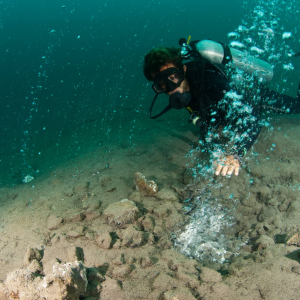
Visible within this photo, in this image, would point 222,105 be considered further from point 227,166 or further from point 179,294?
point 179,294

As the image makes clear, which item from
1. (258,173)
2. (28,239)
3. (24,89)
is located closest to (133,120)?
(258,173)

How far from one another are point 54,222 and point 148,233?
4.28 feet

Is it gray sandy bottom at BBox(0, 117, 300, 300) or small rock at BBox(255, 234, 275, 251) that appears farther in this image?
small rock at BBox(255, 234, 275, 251)

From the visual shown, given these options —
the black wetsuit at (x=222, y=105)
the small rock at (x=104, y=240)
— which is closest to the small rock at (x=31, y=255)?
the small rock at (x=104, y=240)

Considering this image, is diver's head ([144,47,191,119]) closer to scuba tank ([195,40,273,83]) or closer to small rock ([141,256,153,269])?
scuba tank ([195,40,273,83])

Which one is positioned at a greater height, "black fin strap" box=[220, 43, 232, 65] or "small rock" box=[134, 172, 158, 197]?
"black fin strap" box=[220, 43, 232, 65]

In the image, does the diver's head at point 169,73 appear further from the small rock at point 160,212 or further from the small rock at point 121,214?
the small rock at point 121,214

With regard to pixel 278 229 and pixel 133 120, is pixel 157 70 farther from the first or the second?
pixel 133 120

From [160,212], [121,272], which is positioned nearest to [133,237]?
[121,272]

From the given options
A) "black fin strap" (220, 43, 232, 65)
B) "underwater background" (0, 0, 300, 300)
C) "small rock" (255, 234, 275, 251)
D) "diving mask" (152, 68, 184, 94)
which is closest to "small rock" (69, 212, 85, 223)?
"underwater background" (0, 0, 300, 300)

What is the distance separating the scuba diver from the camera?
3182 millimetres

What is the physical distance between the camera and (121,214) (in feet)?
8.30

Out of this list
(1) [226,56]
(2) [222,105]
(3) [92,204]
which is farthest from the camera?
(1) [226,56]

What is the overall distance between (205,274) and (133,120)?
7.56m
